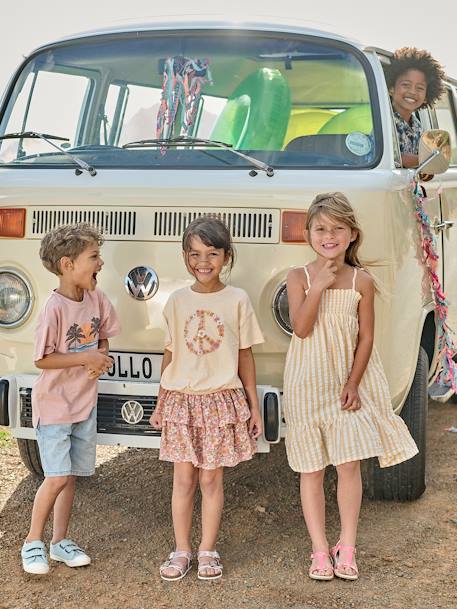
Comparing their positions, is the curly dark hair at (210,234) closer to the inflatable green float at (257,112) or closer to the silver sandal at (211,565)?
the inflatable green float at (257,112)

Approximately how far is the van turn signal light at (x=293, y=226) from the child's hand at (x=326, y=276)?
0.19 m

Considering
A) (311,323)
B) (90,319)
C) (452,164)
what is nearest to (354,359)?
(311,323)

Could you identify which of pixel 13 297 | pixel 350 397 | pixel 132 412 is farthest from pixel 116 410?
pixel 350 397

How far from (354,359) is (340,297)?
244 millimetres

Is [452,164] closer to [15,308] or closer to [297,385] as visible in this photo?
[297,385]

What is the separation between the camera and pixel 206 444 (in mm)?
3801

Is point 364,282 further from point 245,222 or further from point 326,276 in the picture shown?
point 245,222

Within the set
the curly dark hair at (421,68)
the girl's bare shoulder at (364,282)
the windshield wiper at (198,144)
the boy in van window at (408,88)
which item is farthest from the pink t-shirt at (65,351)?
the curly dark hair at (421,68)

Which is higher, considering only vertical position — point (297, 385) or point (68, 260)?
point (68, 260)

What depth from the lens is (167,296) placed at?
4082 millimetres

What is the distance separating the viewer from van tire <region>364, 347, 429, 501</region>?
14.9 ft

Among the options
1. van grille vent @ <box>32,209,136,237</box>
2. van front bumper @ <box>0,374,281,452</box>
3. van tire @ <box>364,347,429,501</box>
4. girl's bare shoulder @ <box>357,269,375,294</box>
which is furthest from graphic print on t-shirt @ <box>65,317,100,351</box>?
van tire @ <box>364,347,429,501</box>

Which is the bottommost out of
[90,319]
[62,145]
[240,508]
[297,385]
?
[240,508]

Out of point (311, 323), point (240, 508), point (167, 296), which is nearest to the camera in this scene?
point (311, 323)
